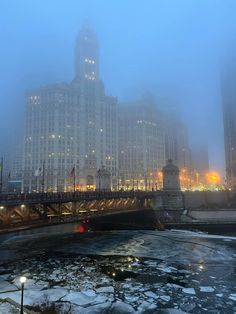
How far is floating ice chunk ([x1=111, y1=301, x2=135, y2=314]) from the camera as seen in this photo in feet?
65.3

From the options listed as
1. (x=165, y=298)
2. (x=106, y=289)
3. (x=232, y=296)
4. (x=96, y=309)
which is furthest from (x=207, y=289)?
(x=96, y=309)

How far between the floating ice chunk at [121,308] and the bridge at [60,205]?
1934cm

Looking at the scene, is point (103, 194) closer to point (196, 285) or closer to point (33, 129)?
point (196, 285)

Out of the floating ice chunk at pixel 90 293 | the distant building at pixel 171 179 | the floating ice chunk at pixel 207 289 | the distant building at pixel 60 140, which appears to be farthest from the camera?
the distant building at pixel 60 140

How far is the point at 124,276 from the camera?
28156mm

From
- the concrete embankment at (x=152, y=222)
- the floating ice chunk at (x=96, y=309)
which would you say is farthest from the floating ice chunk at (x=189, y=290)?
the concrete embankment at (x=152, y=222)

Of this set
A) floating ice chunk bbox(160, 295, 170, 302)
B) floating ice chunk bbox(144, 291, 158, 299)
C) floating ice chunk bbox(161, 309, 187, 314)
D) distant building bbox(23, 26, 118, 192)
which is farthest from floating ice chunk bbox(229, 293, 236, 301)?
distant building bbox(23, 26, 118, 192)

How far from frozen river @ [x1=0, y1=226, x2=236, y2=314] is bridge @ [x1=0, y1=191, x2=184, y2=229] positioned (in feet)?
14.9

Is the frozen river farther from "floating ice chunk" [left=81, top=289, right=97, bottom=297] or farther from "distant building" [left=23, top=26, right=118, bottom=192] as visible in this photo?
"distant building" [left=23, top=26, right=118, bottom=192]

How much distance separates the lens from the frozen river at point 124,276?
21250 millimetres

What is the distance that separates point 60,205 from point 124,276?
24.9 metres

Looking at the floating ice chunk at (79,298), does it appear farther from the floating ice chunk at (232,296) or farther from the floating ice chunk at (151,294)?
the floating ice chunk at (232,296)

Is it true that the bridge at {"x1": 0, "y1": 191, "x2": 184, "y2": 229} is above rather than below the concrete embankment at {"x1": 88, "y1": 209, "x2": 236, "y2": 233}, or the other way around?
above

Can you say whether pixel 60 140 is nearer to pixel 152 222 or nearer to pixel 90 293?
pixel 152 222
